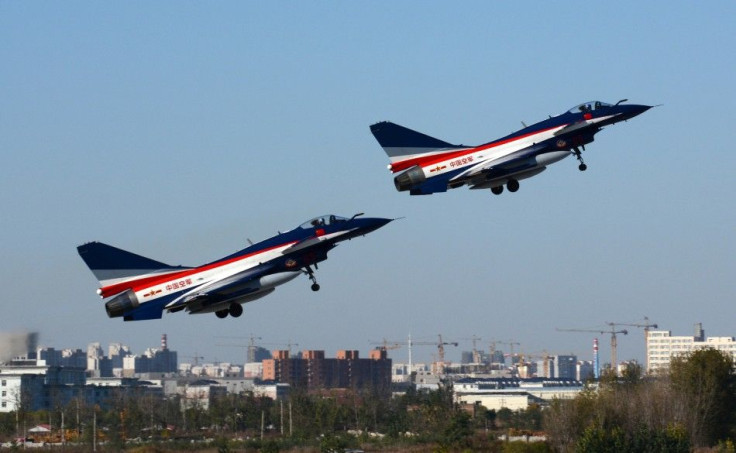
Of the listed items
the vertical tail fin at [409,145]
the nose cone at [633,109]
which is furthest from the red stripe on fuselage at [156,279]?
the nose cone at [633,109]

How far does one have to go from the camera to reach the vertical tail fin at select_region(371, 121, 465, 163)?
66938mm

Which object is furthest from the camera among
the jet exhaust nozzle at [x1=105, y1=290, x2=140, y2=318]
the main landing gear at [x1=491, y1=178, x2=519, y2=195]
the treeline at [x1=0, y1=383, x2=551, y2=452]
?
the treeline at [x1=0, y1=383, x2=551, y2=452]

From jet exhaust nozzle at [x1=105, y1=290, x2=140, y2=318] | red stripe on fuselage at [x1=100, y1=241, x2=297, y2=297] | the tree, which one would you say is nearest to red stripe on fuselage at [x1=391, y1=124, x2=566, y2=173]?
red stripe on fuselage at [x1=100, y1=241, x2=297, y2=297]

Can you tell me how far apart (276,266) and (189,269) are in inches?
165

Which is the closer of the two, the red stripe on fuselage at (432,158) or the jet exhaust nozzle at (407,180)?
the jet exhaust nozzle at (407,180)

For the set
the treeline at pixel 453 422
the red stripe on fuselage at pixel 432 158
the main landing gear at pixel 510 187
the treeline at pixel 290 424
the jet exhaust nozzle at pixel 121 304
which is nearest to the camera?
the jet exhaust nozzle at pixel 121 304

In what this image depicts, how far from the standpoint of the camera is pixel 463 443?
101062 mm

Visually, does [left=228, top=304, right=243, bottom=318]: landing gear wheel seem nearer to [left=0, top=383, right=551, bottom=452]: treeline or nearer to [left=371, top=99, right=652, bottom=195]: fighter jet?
[left=371, top=99, right=652, bottom=195]: fighter jet

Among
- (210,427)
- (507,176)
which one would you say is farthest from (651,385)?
(507,176)

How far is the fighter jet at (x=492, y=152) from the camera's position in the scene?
66.4m

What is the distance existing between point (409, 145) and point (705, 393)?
179 feet

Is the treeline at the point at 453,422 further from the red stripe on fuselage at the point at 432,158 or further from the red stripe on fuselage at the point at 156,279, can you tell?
the red stripe on fuselage at the point at 156,279

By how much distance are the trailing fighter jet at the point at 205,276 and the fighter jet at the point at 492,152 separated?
6555 mm

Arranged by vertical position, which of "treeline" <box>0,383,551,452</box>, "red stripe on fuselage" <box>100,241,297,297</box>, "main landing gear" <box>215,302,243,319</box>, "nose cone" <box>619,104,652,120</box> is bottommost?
"treeline" <box>0,383,551,452</box>
